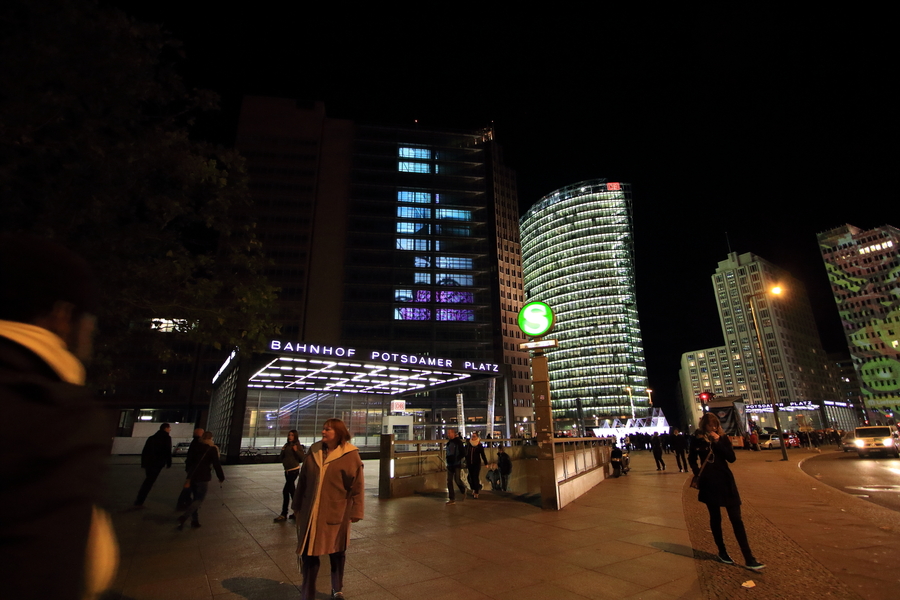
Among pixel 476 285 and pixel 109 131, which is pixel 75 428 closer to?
pixel 109 131

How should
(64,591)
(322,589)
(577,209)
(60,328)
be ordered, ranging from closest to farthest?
(64,591), (60,328), (322,589), (577,209)

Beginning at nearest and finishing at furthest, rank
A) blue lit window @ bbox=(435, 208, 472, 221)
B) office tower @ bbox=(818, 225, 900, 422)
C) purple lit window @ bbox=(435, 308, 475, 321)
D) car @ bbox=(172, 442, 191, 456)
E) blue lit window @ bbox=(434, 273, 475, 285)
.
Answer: car @ bbox=(172, 442, 191, 456) → purple lit window @ bbox=(435, 308, 475, 321) → blue lit window @ bbox=(434, 273, 475, 285) → blue lit window @ bbox=(435, 208, 472, 221) → office tower @ bbox=(818, 225, 900, 422)

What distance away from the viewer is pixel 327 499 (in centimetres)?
452

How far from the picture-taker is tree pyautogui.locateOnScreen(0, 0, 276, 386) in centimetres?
755

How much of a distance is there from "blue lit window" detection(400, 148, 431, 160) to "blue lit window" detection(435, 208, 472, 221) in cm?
1234

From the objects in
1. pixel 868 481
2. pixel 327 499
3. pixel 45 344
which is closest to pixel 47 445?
pixel 45 344

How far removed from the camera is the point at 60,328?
1.37 metres

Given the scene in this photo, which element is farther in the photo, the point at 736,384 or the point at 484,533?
the point at 736,384

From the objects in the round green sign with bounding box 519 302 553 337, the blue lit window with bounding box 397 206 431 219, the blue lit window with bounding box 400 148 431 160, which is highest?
the blue lit window with bounding box 400 148 431 160

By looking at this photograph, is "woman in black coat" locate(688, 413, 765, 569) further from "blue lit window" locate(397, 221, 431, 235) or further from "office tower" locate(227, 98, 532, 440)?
"blue lit window" locate(397, 221, 431, 235)

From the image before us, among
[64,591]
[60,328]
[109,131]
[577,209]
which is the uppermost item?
[577,209]

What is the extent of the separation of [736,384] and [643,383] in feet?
115

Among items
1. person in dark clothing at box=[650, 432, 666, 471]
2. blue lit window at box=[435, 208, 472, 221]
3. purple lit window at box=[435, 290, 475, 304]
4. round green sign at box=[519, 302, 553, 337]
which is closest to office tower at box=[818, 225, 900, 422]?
purple lit window at box=[435, 290, 475, 304]

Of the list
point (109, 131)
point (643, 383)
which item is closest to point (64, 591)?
point (109, 131)
